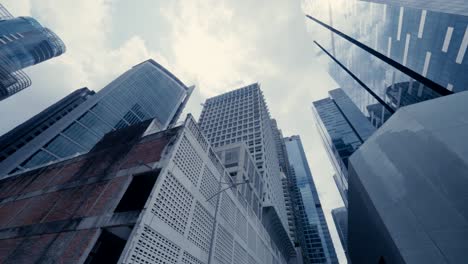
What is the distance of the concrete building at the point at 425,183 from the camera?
620 cm

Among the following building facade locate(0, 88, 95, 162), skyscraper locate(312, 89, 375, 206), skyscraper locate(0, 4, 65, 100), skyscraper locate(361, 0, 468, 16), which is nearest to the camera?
skyscraper locate(361, 0, 468, 16)

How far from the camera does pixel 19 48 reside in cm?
7938

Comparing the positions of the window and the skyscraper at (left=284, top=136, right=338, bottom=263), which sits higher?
the skyscraper at (left=284, top=136, right=338, bottom=263)

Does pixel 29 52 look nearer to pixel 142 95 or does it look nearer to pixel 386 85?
pixel 142 95

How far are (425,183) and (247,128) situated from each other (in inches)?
2005

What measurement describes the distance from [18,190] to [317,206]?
132 metres

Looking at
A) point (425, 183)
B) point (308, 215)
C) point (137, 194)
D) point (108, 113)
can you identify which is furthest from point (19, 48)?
point (308, 215)

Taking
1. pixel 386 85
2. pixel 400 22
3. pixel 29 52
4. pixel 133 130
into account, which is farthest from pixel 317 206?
pixel 29 52

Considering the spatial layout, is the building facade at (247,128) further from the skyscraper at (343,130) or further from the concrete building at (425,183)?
the concrete building at (425,183)

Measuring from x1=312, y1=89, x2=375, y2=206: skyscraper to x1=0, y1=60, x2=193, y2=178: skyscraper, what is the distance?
73.6 meters

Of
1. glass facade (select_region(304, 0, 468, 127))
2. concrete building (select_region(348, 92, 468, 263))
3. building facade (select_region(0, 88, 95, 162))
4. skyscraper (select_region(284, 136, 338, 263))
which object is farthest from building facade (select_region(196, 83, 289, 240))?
building facade (select_region(0, 88, 95, 162))

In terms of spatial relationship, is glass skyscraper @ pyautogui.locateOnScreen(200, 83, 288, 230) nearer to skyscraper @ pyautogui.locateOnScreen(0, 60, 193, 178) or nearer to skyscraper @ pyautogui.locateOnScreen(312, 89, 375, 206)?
skyscraper @ pyautogui.locateOnScreen(0, 60, 193, 178)

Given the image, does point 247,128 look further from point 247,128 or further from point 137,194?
point 137,194

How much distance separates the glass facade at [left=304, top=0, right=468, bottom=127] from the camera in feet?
57.4
